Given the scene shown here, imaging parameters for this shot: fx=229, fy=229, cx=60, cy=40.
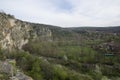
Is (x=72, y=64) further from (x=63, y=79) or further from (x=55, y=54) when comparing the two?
(x=63, y=79)

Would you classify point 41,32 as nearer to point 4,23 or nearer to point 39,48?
point 39,48

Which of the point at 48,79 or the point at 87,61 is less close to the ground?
the point at 48,79

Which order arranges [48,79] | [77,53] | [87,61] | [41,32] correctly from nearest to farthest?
[48,79] → [87,61] → [77,53] → [41,32]

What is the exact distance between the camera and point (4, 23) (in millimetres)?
48281

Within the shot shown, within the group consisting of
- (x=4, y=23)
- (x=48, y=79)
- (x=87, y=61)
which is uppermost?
(x=4, y=23)

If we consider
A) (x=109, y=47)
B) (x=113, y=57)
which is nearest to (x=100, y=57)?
(x=113, y=57)

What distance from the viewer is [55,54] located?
79812mm

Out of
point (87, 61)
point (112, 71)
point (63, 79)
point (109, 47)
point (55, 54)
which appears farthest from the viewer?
point (109, 47)

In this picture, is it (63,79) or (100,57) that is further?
(100,57)

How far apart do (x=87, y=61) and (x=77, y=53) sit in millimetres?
12907

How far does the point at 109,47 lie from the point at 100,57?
20.3 metres

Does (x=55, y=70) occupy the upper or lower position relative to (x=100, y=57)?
upper

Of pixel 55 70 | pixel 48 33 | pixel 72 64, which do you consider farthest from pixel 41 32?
pixel 55 70

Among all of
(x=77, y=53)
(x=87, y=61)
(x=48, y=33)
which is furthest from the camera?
(x=48, y=33)
